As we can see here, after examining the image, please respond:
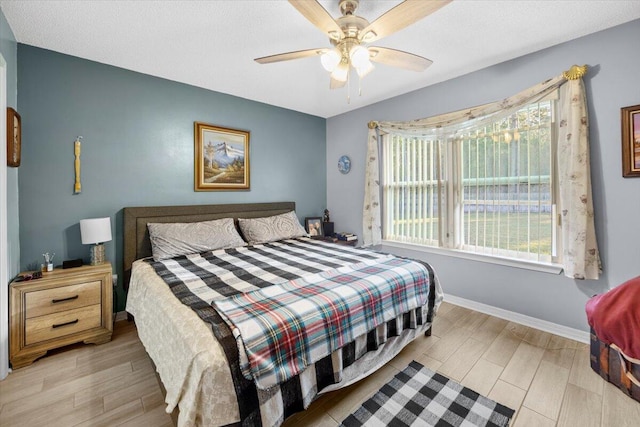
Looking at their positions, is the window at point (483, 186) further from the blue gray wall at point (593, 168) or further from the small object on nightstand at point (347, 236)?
the small object on nightstand at point (347, 236)

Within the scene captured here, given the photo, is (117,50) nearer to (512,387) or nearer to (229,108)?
(229,108)

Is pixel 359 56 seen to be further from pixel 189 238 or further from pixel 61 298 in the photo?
pixel 61 298

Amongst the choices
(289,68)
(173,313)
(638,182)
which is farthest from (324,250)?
(638,182)

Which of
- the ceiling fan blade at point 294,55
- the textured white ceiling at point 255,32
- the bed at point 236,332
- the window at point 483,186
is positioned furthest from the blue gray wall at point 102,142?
the window at point 483,186

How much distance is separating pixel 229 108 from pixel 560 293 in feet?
12.7

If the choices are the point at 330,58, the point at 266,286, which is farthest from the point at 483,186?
the point at 266,286

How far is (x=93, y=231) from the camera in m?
2.29

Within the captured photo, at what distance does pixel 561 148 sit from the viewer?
223 centimetres

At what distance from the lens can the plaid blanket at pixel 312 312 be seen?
1.19 meters

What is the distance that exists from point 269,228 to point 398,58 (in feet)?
7.11

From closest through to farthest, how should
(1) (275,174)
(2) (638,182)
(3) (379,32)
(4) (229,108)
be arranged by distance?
1. (3) (379,32)
2. (2) (638,182)
3. (4) (229,108)
4. (1) (275,174)

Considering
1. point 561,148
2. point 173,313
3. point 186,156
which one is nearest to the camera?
point 173,313

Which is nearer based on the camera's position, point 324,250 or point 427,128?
point 324,250

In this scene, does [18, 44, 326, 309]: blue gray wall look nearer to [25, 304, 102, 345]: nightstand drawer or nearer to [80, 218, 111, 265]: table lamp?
[80, 218, 111, 265]: table lamp
